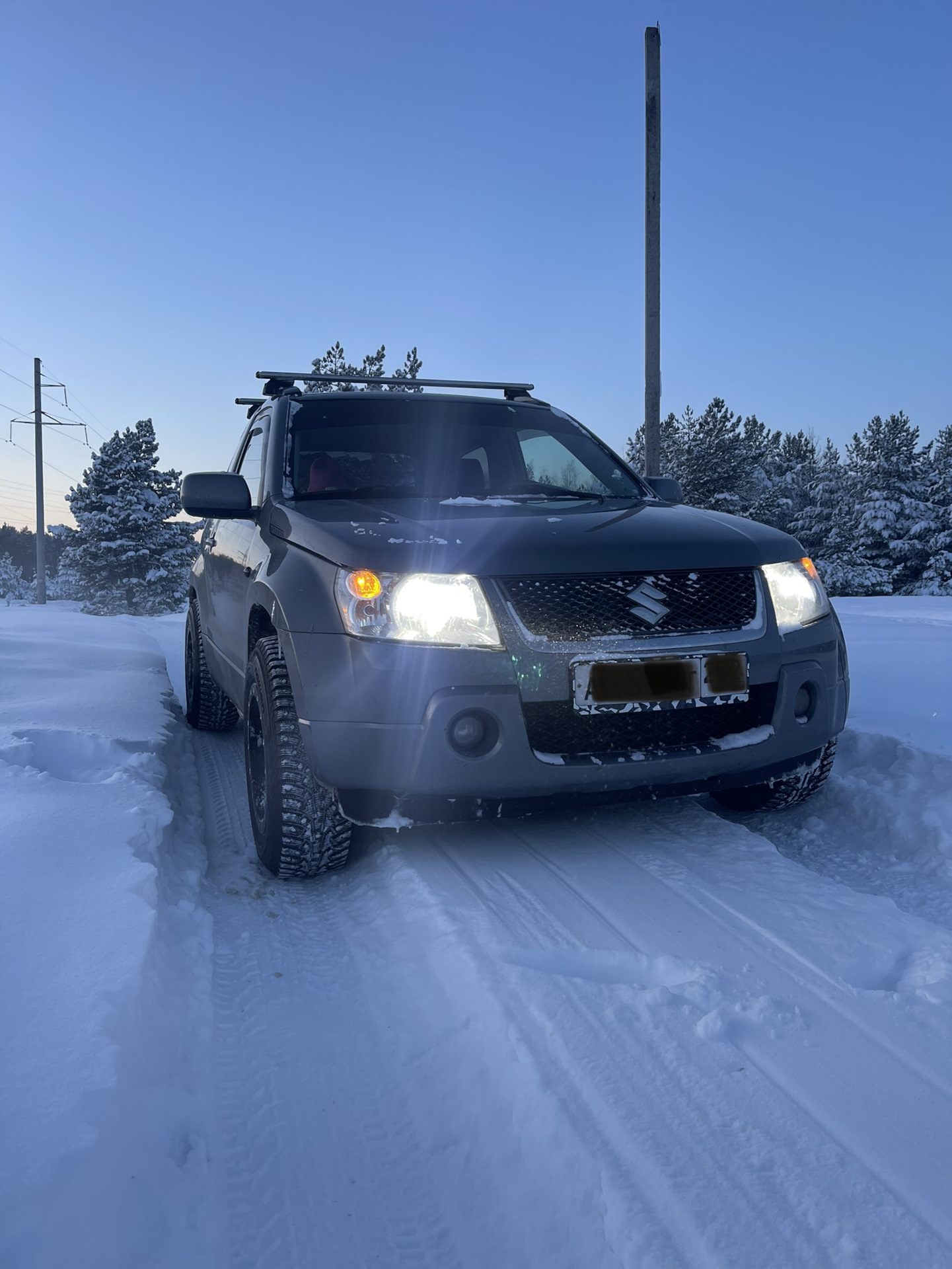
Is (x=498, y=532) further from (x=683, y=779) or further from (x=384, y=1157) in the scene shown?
(x=384, y=1157)

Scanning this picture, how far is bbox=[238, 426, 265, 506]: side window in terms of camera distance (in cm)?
372

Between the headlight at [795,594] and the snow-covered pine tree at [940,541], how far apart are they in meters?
40.2

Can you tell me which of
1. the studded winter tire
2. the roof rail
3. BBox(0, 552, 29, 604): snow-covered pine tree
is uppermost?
BBox(0, 552, 29, 604): snow-covered pine tree

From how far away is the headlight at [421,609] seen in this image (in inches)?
97.1

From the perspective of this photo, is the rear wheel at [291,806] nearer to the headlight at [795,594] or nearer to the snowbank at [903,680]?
the headlight at [795,594]

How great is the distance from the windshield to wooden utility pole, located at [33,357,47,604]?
1240 inches

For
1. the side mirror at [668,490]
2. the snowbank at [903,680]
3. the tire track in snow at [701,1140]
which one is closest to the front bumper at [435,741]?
the tire track in snow at [701,1140]

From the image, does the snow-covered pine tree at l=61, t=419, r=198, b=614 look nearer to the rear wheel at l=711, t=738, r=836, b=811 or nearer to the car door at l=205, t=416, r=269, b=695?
the car door at l=205, t=416, r=269, b=695

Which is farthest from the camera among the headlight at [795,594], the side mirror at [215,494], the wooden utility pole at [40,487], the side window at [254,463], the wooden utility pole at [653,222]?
the wooden utility pole at [40,487]

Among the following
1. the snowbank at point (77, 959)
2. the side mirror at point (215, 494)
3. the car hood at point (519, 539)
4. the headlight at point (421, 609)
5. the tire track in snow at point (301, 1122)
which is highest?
the side mirror at point (215, 494)

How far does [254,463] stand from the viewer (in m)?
4.03

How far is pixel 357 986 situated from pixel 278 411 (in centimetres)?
259

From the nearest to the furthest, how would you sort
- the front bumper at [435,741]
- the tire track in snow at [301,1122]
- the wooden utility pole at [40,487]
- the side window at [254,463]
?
1. the tire track in snow at [301,1122]
2. the front bumper at [435,741]
3. the side window at [254,463]
4. the wooden utility pole at [40,487]

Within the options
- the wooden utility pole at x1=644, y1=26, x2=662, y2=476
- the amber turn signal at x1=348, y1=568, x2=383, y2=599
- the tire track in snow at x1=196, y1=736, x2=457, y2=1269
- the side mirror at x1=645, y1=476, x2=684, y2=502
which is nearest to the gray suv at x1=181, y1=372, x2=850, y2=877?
the amber turn signal at x1=348, y1=568, x2=383, y2=599
